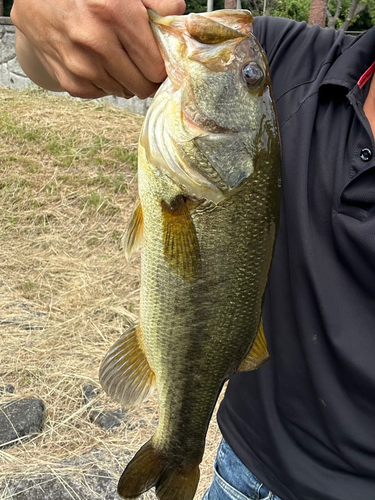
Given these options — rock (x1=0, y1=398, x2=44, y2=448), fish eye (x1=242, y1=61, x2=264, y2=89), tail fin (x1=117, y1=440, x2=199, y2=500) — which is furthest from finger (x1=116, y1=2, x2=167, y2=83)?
rock (x1=0, y1=398, x2=44, y2=448)

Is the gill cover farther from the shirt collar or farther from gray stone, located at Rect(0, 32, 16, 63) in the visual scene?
gray stone, located at Rect(0, 32, 16, 63)

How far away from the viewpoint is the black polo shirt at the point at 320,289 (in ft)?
5.03

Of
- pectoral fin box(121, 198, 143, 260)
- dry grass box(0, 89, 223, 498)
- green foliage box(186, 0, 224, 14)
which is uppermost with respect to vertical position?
pectoral fin box(121, 198, 143, 260)

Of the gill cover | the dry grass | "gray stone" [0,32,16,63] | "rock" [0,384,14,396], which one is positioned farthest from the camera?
"gray stone" [0,32,16,63]

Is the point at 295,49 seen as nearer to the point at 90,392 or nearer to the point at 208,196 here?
the point at 208,196

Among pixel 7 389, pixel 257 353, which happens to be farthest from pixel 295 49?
pixel 7 389

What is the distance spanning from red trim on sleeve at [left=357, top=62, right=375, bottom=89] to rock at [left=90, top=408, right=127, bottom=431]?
2.92 m

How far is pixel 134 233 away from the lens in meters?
1.53

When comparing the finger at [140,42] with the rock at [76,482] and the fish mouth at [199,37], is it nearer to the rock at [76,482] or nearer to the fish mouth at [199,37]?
the fish mouth at [199,37]

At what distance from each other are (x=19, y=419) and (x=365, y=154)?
3021 mm

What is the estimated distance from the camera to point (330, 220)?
1591 mm

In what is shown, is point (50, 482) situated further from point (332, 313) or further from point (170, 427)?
point (332, 313)

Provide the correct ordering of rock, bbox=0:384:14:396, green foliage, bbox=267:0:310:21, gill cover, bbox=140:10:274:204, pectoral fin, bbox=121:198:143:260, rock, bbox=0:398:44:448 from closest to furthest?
1. gill cover, bbox=140:10:274:204
2. pectoral fin, bbox=121:198:143:260
3. rock, bbox=0:398:44:448
4. rock, bbox=0:384:14:396
5. green foliage, bbox=267:0:310:21

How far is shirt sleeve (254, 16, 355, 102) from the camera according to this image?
5.74 feet
